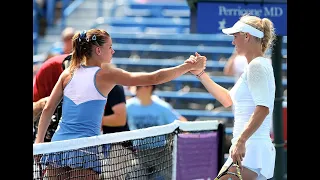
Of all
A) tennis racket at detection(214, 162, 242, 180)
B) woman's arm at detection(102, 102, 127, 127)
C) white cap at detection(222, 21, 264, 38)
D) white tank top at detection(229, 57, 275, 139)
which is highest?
white cap at detection(222, 21, 264, 38)

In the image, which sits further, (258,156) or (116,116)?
(116,116)

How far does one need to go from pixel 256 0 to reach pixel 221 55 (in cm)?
659

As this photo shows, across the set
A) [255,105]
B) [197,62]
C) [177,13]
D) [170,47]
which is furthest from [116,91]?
[177,13]

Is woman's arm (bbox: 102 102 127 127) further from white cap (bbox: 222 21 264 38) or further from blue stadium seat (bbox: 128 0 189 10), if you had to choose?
blue stadium seat (bbox: 128 0 189 10)

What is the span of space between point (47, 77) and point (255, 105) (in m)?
2.30

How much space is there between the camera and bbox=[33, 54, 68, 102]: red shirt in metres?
6.32

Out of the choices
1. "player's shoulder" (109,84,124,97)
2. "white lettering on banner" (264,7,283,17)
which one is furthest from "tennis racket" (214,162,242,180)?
"white lettering on banner" (264,7,283,17)

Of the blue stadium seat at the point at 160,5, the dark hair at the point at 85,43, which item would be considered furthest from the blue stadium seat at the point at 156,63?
the dark hair at the point at 85,43

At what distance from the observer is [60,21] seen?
54.2 feet

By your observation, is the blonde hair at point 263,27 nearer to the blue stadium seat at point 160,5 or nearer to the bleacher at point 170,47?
the bleacher at point 170,47

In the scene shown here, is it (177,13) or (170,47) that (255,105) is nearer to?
(170,47)

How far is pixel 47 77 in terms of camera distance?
20.8ft

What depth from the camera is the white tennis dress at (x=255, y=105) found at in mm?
4566
